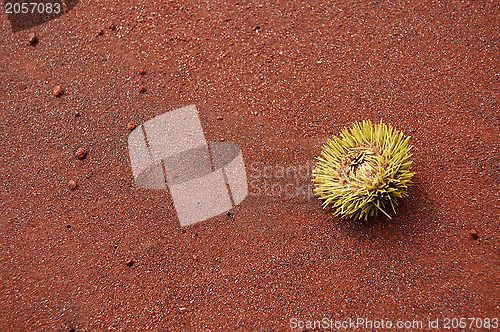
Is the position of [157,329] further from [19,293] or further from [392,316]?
[392,316]

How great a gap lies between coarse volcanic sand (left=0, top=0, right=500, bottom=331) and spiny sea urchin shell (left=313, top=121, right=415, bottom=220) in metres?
0.28

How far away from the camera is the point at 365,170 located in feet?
5.17

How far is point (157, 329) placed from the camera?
1.83 meters

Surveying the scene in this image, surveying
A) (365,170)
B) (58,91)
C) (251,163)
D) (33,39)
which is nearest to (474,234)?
(365,170)

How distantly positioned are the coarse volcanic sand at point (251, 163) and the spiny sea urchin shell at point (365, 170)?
277 mm

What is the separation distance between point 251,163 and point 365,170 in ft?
1.99

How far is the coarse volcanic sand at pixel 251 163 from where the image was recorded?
5.94ft

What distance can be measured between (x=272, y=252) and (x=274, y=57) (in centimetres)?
101

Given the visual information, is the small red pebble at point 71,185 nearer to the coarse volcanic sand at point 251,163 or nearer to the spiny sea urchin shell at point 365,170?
the coarse volcanic sand at point 251,163

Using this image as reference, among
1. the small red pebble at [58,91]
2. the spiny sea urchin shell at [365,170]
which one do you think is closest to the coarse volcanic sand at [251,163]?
the small red pebble at [58,91]

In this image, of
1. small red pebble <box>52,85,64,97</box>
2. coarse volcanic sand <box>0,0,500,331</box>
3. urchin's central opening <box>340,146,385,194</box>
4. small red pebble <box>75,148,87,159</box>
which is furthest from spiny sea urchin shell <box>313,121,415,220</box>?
small red pebble <box>52,85,64,97</box>

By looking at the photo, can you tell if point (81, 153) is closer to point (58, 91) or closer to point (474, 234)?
point (58, 91)

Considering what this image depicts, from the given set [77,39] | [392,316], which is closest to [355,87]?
[392,316]

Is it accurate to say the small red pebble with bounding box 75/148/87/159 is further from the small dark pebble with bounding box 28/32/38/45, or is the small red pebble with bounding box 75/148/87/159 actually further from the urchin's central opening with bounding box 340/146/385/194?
the urchin's central opening with bounding box 340/146/385/194
